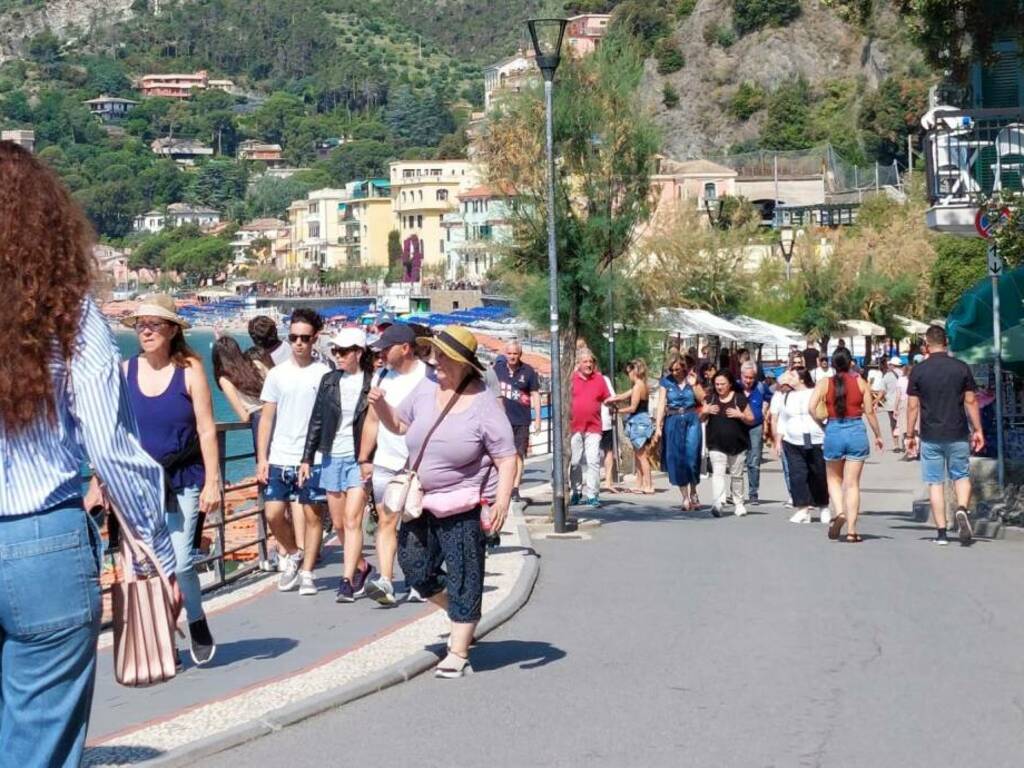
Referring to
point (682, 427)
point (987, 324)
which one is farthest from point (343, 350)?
point (987, 324)

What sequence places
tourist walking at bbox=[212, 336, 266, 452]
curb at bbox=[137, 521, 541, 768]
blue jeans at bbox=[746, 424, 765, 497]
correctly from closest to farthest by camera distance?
curb at bbox=[137, 521, 541, 768] → tourist walking at bbox=[212, 336, 266, 452] → blue jeans at bbox=[746, 424, 765, 497]

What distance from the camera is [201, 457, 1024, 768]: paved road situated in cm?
732

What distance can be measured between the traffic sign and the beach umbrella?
77.8 inches

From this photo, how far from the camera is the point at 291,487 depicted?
11.9 meters

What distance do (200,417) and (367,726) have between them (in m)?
1.98

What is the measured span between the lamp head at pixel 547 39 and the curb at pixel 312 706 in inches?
281

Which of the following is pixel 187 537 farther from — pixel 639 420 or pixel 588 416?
pixel 639 420

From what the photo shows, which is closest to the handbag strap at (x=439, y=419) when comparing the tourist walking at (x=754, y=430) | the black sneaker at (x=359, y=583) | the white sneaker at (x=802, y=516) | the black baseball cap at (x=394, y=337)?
the black baseball cap at (x=394, y=337)

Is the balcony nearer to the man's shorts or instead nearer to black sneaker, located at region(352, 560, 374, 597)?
the man's shorts

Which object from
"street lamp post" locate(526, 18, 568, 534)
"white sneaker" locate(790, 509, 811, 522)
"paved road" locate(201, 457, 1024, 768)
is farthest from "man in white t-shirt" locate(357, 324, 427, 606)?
"white sneaker" locate(790, 509, 811, 522)

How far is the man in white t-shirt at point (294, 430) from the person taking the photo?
11.8 metres

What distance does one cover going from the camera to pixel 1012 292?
19750mm

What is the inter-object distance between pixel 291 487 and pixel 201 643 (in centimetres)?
284

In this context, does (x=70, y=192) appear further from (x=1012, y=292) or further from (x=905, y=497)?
(x=905, y=497)
